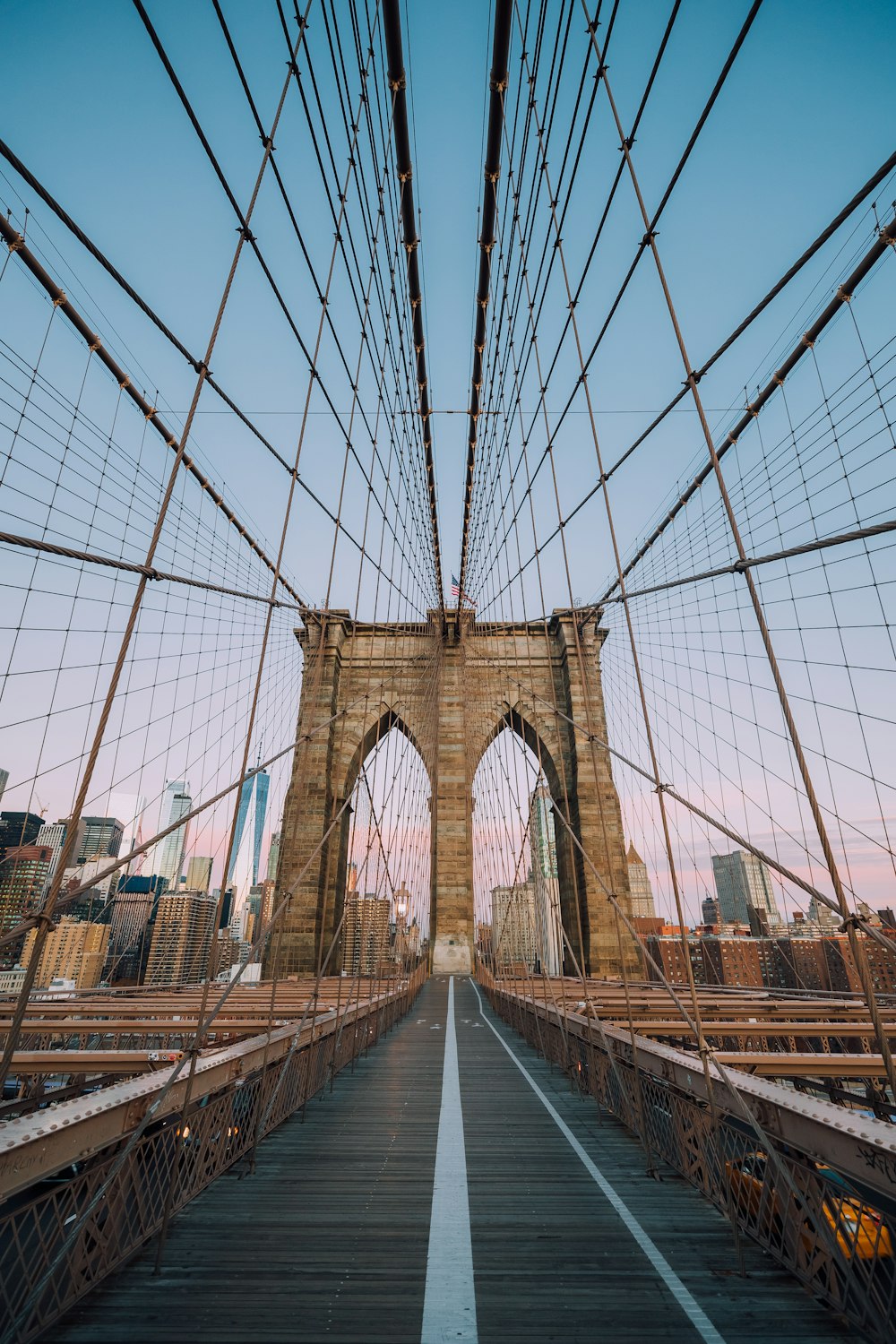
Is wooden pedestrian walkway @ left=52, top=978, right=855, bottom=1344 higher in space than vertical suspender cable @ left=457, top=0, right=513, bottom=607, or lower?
lower

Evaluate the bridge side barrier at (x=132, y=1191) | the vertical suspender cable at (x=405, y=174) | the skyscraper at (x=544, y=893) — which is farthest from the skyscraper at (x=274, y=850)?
the vertical suspender cable at (x=405, y=174)

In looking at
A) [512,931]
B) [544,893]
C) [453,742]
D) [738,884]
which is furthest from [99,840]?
[738,884]

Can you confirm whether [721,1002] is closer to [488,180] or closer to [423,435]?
[488,180]

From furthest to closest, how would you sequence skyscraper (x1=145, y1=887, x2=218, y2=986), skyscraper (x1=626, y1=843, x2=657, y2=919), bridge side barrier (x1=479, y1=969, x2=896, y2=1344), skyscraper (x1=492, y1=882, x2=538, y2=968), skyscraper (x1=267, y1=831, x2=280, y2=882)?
skyscraper (x1=626, y1=843, x2=657, y2=919), skyscraper (x1=145, y1=887, x2=218, y2=986), skyscraper (x1=267, y1=831, x2=280, y2=882), skyscraper (x1=492, y1=882, x2=538, y2=968), bridge side barrier (x1=479, y1=969, x2=896, y2=1344)

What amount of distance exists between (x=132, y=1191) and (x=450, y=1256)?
4.22ft

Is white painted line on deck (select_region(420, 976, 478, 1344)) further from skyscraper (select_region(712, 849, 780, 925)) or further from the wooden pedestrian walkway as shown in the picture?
skyscraper (select_region(712, 849, 780, 925))

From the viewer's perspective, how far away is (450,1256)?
225 centimetres

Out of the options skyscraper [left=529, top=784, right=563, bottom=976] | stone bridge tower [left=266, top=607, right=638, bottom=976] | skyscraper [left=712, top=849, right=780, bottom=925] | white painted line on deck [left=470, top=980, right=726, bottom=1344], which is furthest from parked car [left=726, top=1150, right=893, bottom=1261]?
skyscraper [left=712, top=849, right=780, bottom=925]

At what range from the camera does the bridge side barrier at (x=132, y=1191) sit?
70.4 inches

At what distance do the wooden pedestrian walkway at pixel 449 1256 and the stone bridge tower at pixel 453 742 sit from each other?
600 inches

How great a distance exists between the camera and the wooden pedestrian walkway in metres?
1.82

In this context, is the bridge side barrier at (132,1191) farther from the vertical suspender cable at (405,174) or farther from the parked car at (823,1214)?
the vertical suspender cable at (405,174)

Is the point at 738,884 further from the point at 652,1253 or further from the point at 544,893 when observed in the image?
the point at 652,1253

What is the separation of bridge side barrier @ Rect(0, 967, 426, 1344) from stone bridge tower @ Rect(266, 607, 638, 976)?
15.1m
